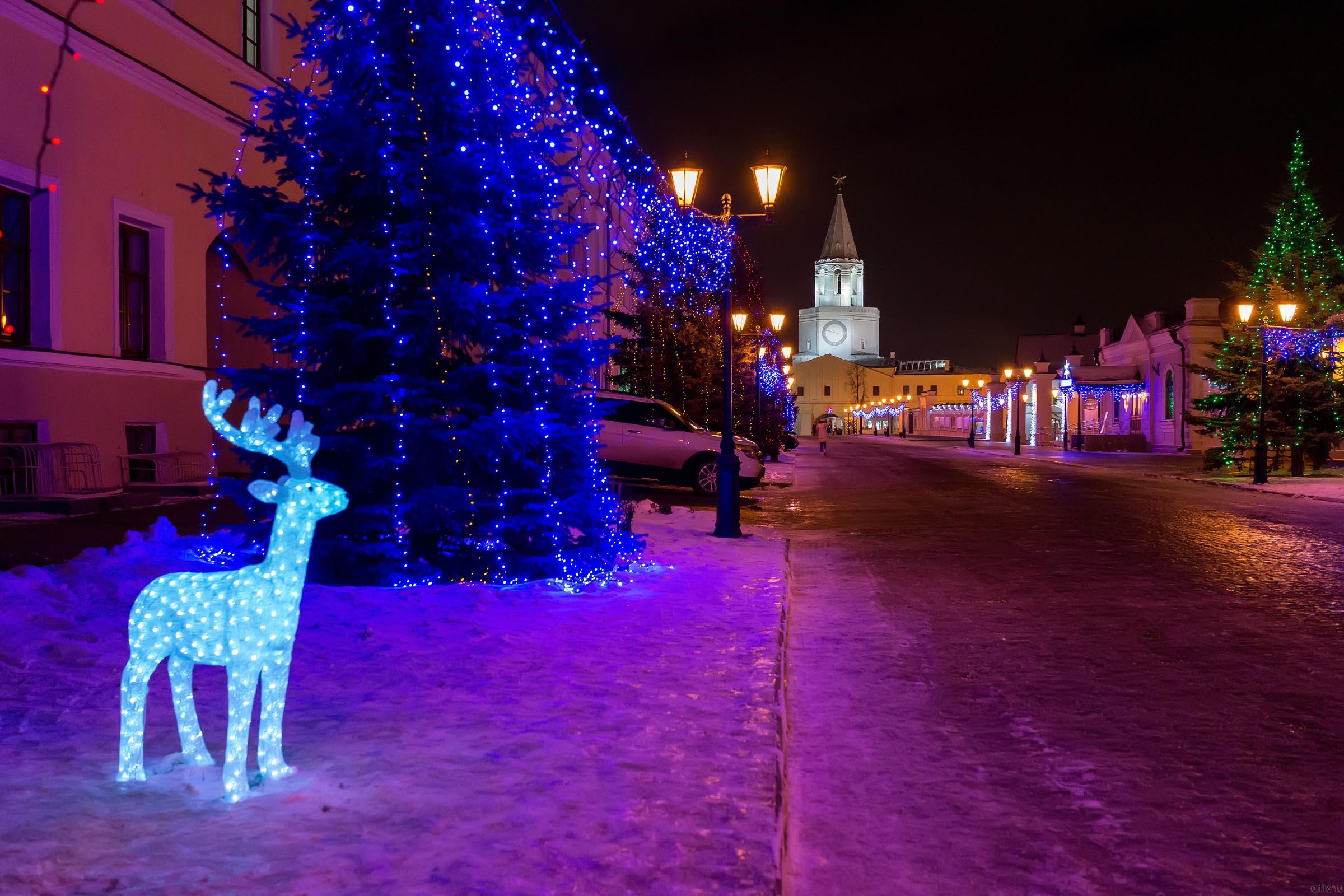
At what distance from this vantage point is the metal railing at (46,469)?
12.9 metres

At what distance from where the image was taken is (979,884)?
346 cm

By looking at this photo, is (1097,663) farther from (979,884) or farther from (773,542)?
(773,542)

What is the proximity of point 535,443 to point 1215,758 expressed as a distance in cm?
574

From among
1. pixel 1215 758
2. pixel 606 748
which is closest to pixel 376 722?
pixel 606 748

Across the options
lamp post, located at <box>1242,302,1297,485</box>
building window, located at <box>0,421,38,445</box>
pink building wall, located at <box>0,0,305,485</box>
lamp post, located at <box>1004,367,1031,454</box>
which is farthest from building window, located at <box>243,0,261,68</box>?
lamp post, located at <box>1004,367,1031,454</box>

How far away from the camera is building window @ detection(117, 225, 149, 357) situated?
51.7ft

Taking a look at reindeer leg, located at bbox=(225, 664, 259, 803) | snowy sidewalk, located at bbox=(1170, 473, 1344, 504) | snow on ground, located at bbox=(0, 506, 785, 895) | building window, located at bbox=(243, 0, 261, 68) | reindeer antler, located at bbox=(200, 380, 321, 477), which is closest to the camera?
snow on ground, located at bbox=(0, 506, 785, 895)

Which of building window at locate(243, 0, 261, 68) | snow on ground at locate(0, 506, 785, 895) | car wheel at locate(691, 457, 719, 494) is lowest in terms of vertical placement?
snow on ground at locate(0, 506, 785, 895)

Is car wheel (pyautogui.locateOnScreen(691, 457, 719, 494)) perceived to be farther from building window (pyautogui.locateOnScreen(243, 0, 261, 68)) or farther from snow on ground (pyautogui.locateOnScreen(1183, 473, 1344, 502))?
snow on ground (pyautogui.locateOnScreen(1183, 473, 1344, 502))

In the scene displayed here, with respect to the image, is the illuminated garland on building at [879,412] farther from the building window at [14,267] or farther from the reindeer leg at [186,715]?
the reindeer leg at [186,715]

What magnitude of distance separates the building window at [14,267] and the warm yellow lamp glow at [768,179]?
985 cm

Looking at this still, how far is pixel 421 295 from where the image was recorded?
8812 millimetres

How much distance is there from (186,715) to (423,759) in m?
0.95

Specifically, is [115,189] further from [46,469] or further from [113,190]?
[46,469]
